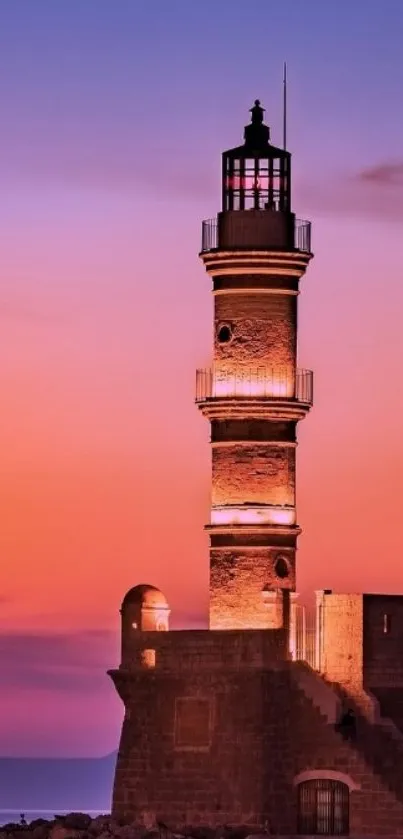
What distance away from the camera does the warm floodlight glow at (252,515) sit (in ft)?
224

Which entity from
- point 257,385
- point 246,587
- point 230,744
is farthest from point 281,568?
point 230,744

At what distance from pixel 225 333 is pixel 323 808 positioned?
11.5 meters

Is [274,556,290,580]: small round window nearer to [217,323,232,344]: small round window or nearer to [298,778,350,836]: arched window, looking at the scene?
[217,323,232,344]: small round window

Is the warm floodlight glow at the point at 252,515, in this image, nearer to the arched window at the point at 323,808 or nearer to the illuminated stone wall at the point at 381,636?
the illuminated stone wall at the point at 381,636

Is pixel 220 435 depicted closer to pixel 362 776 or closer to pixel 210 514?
pixel 210 514

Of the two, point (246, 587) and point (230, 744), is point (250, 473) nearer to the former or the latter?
point (246, 587)

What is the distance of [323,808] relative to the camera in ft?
214

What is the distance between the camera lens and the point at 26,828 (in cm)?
7162

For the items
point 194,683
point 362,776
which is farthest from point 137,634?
point 362,776

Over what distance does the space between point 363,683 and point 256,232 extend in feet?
36.1

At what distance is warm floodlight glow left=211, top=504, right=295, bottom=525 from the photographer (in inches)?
2687

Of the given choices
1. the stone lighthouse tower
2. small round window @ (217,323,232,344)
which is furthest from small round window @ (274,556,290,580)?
small round window @ (217,323,232,344)

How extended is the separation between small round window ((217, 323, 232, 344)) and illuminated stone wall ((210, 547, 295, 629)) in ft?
16.0

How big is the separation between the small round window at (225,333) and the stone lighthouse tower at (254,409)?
23mm
